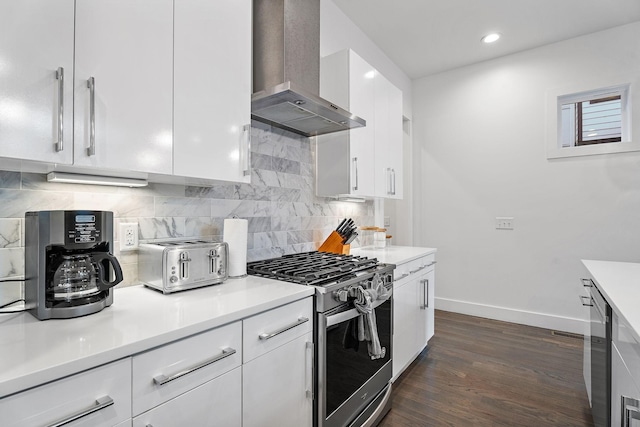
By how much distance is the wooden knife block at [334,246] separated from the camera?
2391mm

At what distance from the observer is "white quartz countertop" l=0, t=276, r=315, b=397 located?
0.71 m

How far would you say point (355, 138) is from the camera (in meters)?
2.39

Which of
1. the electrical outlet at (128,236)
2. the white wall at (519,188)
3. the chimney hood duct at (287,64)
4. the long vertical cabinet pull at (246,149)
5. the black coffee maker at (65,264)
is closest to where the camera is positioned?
the black coffee maker at (65,264)

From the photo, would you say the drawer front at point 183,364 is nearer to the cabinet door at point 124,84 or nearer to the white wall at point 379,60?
the cabinet door at point 124,84

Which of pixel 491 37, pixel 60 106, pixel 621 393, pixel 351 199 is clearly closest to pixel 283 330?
pixel 60 106

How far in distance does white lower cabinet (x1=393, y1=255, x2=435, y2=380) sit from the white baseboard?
1.29 meters

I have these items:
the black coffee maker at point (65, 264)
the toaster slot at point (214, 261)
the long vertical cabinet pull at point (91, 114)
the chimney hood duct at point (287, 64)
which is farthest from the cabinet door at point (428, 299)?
the long vertical cabinet pull at point (91, 114)

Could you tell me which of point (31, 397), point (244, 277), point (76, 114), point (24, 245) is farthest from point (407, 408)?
point (76, 114)

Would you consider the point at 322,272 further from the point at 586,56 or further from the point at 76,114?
the point at 586,56

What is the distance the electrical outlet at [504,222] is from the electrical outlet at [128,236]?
3653mm

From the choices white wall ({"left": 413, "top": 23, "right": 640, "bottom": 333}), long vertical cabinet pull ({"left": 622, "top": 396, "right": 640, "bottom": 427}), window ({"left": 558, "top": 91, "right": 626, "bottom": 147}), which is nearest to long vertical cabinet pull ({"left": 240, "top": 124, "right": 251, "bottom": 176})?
long vertical cabinet pull ({"left": 622, "top": 396, "right": 640, "bottom": 427})

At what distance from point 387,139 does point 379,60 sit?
1222mm

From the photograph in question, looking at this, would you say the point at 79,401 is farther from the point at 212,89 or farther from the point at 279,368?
the point at 212,89

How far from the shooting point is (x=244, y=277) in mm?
1644
